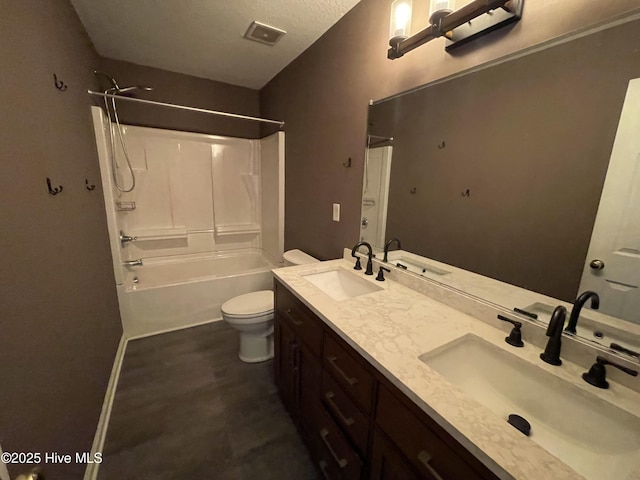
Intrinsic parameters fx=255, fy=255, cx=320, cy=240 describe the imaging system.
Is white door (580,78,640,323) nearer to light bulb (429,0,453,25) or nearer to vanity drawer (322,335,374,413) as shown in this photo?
light bulb (429,0,453,25)

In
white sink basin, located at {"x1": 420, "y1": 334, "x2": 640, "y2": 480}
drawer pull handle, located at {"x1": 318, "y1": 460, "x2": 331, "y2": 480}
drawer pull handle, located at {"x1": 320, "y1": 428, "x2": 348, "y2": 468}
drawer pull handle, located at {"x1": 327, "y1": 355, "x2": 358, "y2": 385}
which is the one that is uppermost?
white sink basin, located at {"x1": 420, "y1": 334, "x2": 640, "y2": 480}

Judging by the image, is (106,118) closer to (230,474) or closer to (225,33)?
(225,33)

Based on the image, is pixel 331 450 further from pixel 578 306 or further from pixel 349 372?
pixel 578 306

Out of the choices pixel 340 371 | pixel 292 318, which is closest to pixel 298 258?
pixel 292 318

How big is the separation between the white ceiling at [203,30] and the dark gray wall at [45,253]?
313mm

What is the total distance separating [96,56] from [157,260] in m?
1.94

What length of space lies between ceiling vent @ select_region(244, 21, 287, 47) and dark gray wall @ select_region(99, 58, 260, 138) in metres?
1.09

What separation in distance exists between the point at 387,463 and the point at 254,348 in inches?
55.9

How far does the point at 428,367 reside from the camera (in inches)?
29.8

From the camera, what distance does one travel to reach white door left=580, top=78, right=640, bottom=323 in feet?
2.39

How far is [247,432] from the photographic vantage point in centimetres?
144

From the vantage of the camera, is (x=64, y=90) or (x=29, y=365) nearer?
(x=29, y=365)

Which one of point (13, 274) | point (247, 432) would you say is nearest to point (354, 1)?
point (13, 274)

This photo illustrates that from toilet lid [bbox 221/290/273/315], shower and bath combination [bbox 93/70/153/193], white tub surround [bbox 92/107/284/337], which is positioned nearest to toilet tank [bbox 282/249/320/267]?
toilet lid [bbox 221/290/273/315]
